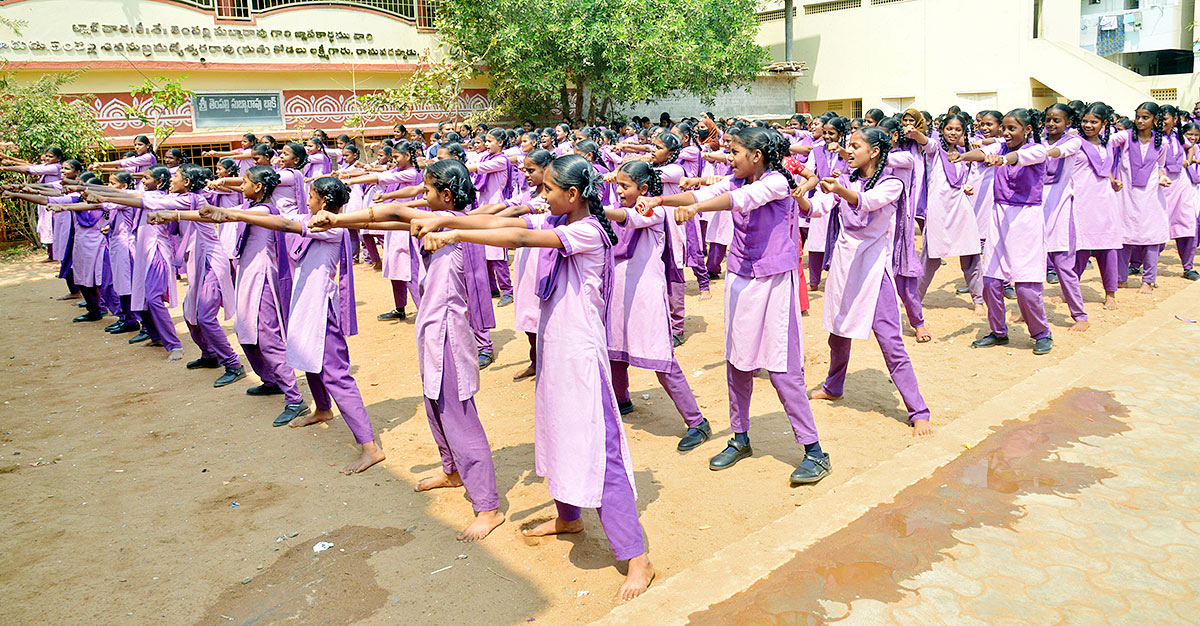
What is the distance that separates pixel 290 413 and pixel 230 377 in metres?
1.39

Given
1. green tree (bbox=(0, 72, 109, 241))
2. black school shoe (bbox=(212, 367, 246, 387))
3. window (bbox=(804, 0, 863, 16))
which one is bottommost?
black school shoe (bbox=(212, 367, 246, 387))

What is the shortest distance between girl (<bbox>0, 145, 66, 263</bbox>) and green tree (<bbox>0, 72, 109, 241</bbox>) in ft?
0.95

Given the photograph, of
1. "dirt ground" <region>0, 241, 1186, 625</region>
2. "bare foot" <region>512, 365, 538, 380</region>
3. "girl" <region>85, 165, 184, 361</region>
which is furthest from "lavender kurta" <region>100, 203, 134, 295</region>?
"bare foot" <region>512, 365, 538, 380</region>

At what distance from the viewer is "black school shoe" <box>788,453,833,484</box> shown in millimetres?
4426

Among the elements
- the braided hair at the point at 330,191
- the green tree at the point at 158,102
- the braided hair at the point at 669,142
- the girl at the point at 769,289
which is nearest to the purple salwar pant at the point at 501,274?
the braided hair at the point at 669,142

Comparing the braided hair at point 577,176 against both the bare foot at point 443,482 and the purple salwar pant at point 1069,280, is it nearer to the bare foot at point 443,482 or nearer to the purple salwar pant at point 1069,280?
the bare foot at point 443,482

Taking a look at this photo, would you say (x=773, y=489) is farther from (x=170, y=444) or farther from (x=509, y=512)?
(x=170, y=444)

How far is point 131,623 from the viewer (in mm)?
3488

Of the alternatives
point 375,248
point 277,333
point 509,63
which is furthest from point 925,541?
point 509,63

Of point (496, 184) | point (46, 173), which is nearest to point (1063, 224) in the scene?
point (496, 184)

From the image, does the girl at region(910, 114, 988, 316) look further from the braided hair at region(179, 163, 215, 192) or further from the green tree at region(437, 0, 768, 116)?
the green tree at region(437, 0, 768, 116)

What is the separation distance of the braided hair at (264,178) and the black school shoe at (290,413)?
1.45 metres

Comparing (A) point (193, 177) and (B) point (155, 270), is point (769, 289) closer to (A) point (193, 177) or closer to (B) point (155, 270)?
(A) point (193, 177)

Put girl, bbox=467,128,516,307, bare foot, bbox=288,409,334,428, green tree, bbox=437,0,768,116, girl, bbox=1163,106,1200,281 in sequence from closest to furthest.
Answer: bare foot, bbox=288,409,334,428
girl, bbox=467,128,516,307
girl, bbox=1163,106,1200,281
green tree, bbox=437,0,768,116
